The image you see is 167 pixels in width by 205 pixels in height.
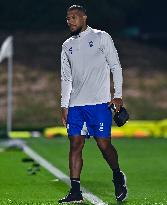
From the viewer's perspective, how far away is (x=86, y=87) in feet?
32.7

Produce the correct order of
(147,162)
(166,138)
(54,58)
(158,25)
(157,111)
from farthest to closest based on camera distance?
(158,25), (54,58), (157,111), (166,138), (147,162)

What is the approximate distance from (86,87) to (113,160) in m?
0.80

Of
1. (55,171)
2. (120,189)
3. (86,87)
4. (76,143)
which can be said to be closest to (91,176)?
(55,171)

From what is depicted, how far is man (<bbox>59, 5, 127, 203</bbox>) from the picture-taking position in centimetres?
995

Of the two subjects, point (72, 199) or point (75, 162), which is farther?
point (75, 162)

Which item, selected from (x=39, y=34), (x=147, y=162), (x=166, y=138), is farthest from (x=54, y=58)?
(x=147, y=162)

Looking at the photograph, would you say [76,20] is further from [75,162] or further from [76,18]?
[75,162]

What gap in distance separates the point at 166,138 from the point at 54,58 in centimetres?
1718

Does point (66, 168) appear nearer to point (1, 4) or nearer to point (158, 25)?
point (1, 4)

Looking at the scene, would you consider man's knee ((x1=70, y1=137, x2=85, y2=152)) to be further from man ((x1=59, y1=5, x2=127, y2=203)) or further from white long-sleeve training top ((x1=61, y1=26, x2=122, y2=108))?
white long-sleeve training top ((x1=61, y1=26, x2=122, y2=108))

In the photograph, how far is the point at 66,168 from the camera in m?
15.3

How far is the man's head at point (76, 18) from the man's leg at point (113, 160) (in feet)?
3.70

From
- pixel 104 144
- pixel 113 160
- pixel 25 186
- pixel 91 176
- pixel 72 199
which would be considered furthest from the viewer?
pixel 91 176

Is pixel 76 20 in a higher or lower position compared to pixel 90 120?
higher
